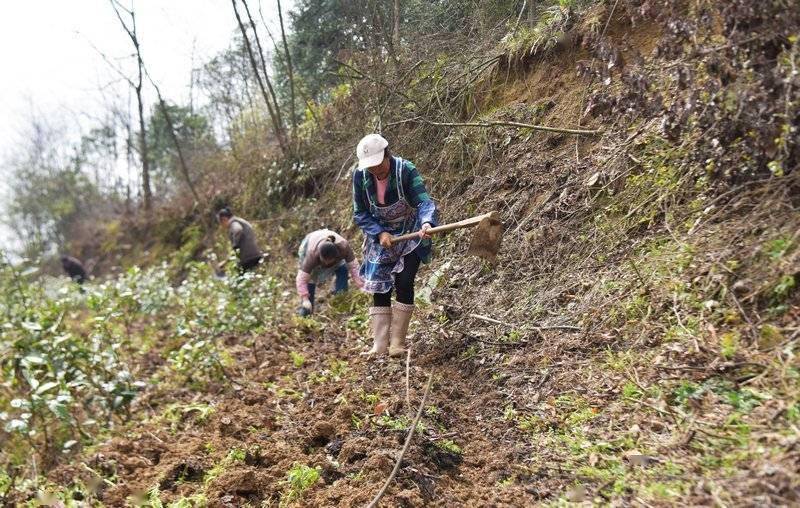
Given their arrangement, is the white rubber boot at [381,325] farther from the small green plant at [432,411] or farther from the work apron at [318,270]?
the work apron at [318,270]

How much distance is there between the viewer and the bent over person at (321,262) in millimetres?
5551

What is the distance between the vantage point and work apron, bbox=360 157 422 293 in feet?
13.6

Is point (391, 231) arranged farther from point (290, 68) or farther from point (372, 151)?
point (290, 68)

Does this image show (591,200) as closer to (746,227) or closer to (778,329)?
(746,227)

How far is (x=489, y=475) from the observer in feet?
9.17

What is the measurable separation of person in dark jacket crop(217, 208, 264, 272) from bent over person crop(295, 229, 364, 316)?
1.85m

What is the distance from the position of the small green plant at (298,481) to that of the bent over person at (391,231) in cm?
143

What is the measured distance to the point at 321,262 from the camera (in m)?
5.73

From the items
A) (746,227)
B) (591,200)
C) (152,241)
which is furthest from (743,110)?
(152,241)

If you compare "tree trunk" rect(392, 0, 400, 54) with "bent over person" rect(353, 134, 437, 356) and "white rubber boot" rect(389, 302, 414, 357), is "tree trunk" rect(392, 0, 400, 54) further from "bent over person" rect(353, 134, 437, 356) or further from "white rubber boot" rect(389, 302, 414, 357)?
"white rubber boot" rect(389, 302, 414, 357)

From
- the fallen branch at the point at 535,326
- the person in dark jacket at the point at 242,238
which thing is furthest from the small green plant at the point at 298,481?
the person in dark jacket at the point at 242,238

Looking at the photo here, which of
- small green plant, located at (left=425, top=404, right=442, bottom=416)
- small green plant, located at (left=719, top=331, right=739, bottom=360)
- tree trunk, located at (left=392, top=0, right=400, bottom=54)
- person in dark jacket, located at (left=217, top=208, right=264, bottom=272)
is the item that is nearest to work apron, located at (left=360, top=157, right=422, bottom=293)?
small green plant, located at (left=425, top=404, right=442, bottom=416)

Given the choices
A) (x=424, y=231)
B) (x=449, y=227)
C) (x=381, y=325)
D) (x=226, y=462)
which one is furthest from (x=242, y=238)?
(x=226, y=462)

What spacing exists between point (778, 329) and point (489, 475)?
4.88ft
